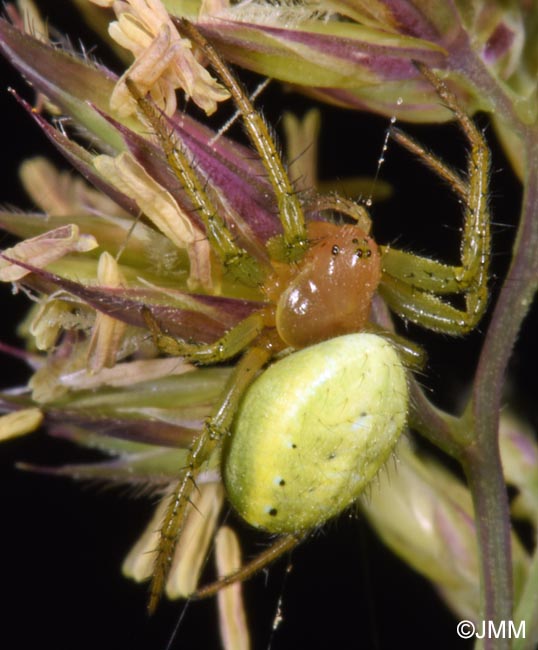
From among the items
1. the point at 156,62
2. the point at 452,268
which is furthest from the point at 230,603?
the point at 156,62

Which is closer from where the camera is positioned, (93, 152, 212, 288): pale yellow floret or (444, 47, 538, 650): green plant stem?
(93, 152, 212, 288): pale yellow floret

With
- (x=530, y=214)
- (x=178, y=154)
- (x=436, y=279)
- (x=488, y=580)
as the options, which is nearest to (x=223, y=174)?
(x=178, y=154)

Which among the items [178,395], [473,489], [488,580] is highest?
[178,395]

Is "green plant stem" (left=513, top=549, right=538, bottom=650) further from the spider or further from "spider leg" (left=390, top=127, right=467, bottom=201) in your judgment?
"spider leg" (left=390, top=127, right=467, bottom=201)

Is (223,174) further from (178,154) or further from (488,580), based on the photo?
(488,580)

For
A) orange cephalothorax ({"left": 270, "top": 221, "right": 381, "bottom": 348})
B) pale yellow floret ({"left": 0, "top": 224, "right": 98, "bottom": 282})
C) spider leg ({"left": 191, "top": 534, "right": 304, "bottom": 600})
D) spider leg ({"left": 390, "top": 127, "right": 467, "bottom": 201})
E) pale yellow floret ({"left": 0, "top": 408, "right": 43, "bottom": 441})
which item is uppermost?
spider leg ({"left": 390, "top": 127, "right": 467, "bottom": 201})

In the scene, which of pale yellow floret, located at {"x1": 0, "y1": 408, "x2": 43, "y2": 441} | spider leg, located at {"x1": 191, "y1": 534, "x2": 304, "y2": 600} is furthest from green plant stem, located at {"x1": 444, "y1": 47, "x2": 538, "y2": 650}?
pale yellow floret, located at {"x1": 0, "y1": 408, "x2": 43, "y2": 441}
